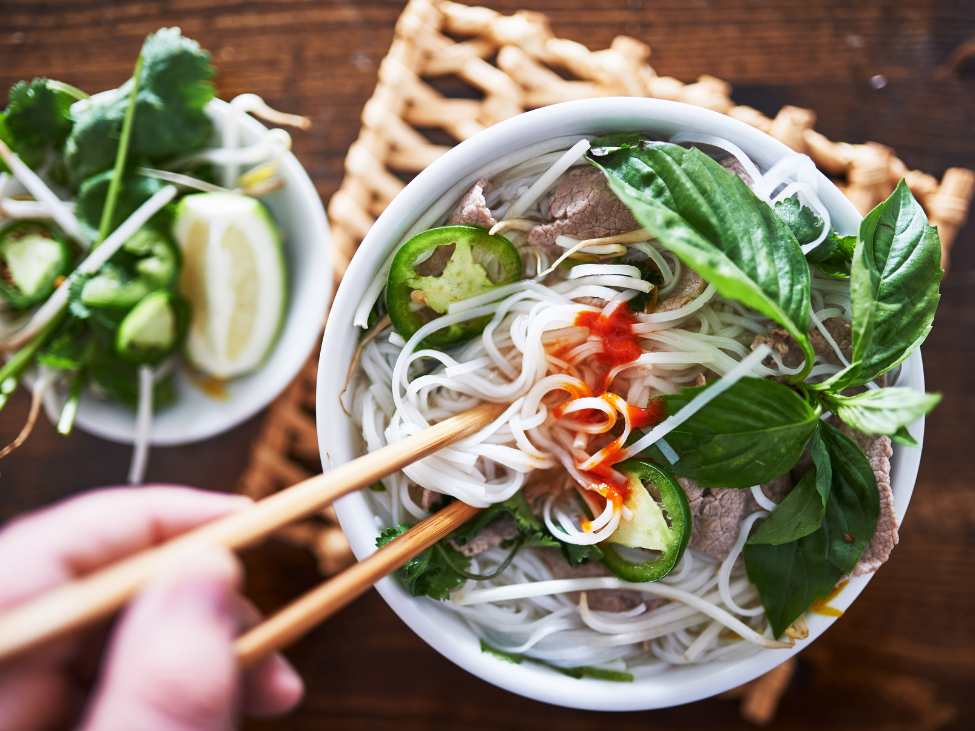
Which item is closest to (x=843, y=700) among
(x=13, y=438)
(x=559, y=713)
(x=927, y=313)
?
(x=559, y=713)

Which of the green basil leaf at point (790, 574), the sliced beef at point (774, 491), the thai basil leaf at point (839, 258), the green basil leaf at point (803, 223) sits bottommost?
the green basil leaf at point (790, 574)

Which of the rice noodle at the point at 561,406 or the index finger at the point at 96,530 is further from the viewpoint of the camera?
the rice noodle at the point at 561,406

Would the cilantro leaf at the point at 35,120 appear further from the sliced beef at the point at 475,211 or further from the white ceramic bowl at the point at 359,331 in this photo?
the sliced beef at the point at 475,211

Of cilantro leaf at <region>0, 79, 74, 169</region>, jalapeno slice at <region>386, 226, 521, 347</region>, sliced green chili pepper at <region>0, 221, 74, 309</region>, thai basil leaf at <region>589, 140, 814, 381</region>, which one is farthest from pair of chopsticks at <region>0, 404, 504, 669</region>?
cilantro leaf at <region>0, 79, 74, 169</region>

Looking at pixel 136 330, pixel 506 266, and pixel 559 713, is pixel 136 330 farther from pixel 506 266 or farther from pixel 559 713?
pixel 559 713

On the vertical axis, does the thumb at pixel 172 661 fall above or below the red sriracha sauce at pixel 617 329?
below

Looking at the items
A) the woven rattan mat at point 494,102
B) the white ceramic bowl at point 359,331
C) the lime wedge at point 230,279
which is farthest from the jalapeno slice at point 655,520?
the lime wedge at point 230,279
